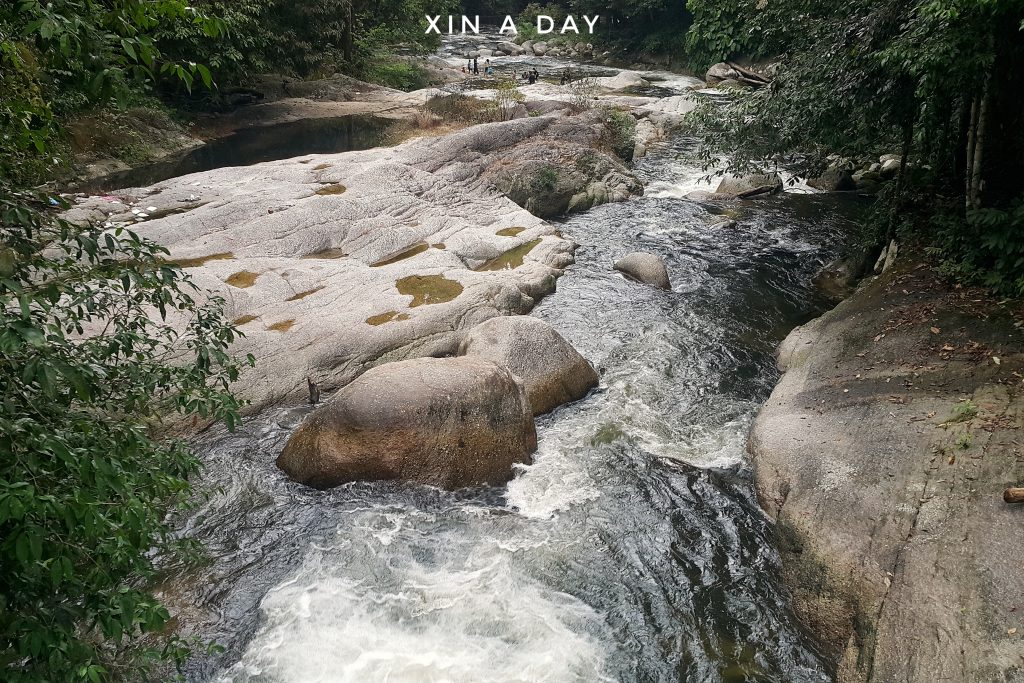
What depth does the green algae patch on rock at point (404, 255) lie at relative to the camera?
555 inches

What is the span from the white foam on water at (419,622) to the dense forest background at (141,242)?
1.10m

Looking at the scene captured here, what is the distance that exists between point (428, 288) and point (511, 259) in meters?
2.97

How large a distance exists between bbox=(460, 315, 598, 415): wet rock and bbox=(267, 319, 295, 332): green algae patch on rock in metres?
2.66

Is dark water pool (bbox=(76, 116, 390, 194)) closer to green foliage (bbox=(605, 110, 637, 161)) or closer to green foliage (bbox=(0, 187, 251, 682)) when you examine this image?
green foliage (bbox=(605, 110, 637, 161))

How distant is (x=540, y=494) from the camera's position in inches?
329

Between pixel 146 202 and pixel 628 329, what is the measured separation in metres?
10.8

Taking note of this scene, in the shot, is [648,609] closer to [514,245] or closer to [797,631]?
[797,631]

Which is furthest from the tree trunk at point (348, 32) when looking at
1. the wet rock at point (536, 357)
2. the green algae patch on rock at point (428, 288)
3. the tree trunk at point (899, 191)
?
the wet rock at point (536, 357)

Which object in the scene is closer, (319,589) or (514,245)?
(319,589)

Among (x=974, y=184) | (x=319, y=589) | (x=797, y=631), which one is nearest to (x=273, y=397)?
(x=319, y=589)

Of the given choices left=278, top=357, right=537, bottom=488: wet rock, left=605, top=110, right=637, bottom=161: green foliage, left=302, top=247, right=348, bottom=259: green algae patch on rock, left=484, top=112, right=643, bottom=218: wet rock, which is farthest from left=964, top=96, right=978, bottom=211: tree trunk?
left=605, top=110, right=637, bottom=161: green foliage

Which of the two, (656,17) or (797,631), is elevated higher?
(656,17)

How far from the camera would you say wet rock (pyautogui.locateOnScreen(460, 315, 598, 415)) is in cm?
1003

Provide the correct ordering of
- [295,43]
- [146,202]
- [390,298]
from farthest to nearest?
[295,43], [146,202], [390,298]
